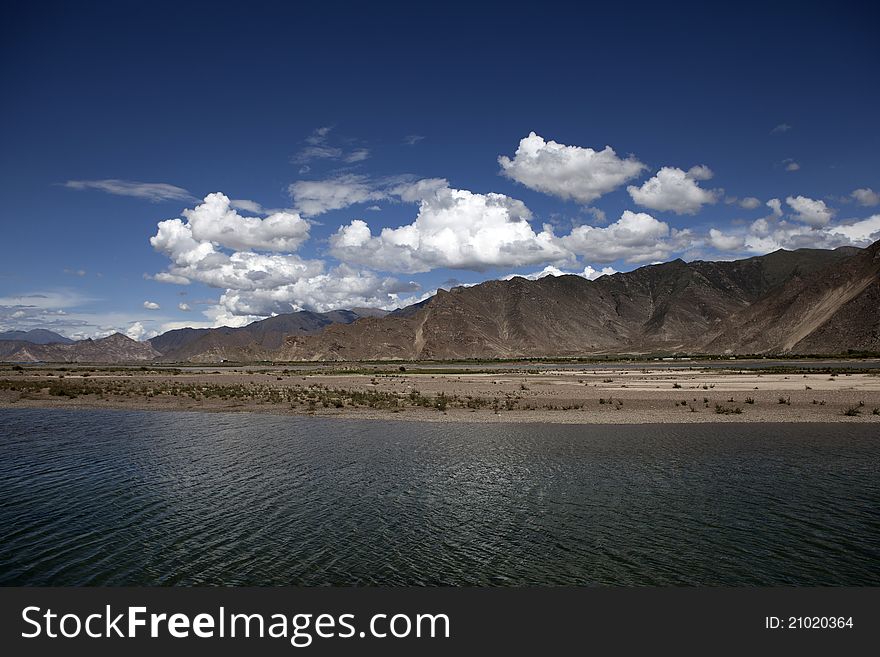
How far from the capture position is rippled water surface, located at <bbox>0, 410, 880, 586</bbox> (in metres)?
11.6

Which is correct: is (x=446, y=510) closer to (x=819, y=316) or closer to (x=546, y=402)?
(x=546, y=402)

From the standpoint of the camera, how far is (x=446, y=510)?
16.0 m

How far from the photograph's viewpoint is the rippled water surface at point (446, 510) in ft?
38.1

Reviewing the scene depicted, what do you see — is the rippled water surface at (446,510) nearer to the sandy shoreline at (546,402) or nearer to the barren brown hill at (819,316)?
the sandy shoreline at (546,402)

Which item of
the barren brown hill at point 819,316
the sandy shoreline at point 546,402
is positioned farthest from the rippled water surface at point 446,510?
the barren brown hill at point 819,316

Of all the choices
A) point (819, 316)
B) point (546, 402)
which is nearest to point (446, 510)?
point (546, 402)

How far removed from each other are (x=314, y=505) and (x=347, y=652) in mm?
8286

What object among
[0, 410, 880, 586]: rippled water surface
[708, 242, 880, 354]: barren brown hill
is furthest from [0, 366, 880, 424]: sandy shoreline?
[708, 242, 880, 354]: barren brown hill

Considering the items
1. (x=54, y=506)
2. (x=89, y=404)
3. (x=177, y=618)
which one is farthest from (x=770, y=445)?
(x=89, y=404)

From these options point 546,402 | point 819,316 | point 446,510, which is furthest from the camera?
point 819,316

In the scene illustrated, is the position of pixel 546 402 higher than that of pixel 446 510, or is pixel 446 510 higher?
pixel 546 402

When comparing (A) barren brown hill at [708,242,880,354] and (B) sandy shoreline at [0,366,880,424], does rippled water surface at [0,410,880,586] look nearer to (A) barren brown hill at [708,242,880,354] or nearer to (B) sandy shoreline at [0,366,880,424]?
(B) sandy shoreline at [0,366,880,424]

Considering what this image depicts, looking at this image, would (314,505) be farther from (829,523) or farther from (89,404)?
(89,404)

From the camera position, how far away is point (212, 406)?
46.0 m
